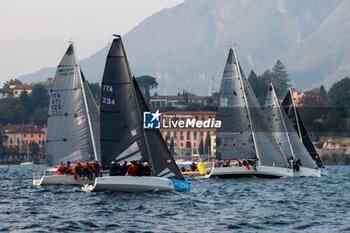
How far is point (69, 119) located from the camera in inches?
1709

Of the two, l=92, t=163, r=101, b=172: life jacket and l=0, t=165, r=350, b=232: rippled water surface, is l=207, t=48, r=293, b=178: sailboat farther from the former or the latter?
l=92, t=163, r=101, b=172: life jacket

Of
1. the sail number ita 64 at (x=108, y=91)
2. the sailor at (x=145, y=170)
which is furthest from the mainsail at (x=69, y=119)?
the sailor at (x=145, y=170)

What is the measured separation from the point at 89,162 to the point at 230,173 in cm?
1024

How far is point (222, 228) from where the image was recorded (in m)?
25.0

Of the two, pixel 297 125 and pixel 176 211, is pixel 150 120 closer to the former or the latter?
pixel 176 211

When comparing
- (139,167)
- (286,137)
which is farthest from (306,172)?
(139,167)

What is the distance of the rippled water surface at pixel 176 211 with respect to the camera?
25094mm

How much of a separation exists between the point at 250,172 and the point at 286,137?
10.2 meters

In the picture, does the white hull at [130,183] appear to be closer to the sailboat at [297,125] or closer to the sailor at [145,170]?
the sailor at [145,170]

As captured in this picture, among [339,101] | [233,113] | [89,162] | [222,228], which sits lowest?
[222,228]

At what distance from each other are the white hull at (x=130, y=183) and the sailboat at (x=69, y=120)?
9.41 m

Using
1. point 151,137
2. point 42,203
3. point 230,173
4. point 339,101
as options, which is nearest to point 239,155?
point 230,173

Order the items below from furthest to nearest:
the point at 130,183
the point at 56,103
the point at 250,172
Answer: the point at 250,172 < the point at 56,103 < the point at 130,183

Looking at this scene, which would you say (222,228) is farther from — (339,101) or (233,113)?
(339,101)
